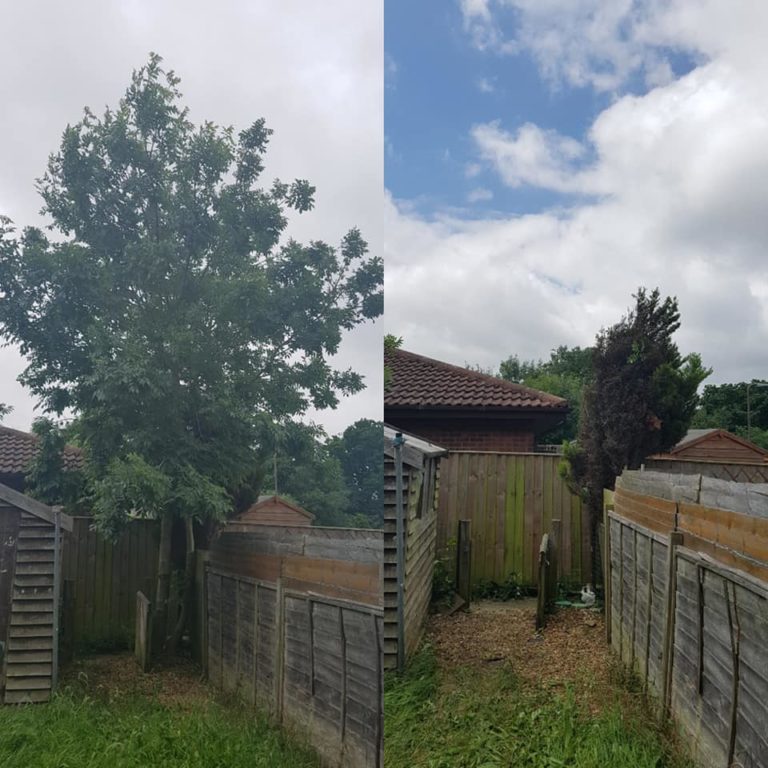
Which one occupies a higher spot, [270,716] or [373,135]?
[373,135]

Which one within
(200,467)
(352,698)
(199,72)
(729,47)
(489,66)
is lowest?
(352,698)

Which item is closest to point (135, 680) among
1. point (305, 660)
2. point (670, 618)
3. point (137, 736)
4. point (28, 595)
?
point (137, 736)

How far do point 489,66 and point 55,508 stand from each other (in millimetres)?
1926

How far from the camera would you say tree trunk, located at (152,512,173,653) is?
247 cm

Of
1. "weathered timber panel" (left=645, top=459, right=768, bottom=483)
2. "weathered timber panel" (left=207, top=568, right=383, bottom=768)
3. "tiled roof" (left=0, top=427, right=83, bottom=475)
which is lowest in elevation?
"weathered timber panel" (left=207, top=568, right=383, bottom=768)

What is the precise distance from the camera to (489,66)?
6.66 ft

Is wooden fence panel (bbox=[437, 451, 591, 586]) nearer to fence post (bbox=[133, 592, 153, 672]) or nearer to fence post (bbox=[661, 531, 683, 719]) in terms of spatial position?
fence post (bbox=[133, 592, 153, 672])

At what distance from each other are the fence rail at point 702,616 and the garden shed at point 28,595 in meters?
1.87

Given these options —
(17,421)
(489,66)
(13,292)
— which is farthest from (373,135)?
(17,421)

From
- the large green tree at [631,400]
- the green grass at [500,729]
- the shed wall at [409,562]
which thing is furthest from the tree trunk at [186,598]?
the large green tree at [631,400]

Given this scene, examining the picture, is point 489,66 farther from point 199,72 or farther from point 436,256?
point 199,72

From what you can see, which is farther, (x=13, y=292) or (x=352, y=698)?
(x=13, y=292)

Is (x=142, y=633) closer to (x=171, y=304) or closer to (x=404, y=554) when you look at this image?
(x=404, y=554)

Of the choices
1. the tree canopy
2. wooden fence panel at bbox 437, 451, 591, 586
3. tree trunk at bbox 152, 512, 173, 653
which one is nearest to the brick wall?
wooden fence panel at bbox 437, 451, 591, 586
